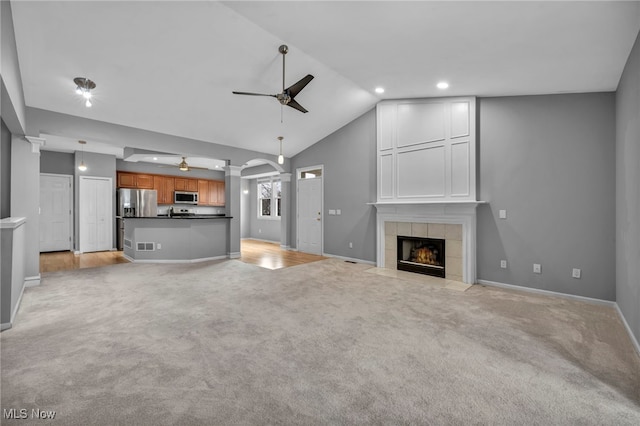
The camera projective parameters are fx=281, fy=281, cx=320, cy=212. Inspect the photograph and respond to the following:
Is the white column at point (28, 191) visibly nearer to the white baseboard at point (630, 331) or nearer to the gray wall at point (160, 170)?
the gray wall at point (160, 170)

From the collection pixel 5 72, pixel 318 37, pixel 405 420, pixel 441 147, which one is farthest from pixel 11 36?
pixel 441 147

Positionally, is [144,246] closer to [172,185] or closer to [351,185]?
[172,185]

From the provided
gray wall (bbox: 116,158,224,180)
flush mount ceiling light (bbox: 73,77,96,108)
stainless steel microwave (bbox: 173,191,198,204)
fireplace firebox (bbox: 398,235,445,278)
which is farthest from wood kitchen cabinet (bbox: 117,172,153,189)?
fireplace firebox (bbox: 398,235,445,278)

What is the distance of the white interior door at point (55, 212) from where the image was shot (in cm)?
708

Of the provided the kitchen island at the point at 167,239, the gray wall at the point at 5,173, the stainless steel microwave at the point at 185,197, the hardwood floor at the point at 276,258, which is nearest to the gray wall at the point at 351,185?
the hardwood floor at the point at 276,258

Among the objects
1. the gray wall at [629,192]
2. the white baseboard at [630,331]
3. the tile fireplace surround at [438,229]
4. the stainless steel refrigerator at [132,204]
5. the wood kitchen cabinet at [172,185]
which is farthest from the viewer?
the wood kitchen cabinet at [172,185]

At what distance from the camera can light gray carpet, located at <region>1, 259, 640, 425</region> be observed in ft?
5.28

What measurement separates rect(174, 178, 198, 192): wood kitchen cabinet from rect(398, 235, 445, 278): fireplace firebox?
23.1 feet

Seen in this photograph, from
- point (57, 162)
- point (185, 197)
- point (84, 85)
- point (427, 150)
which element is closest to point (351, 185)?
point (427, 150)

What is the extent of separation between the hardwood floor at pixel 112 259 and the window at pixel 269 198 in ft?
8.04

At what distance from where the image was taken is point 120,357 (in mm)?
2148

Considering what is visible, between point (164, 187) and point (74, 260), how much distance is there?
313 centimetres

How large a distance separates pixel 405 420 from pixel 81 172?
9.12 m

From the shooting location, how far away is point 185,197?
899cm
